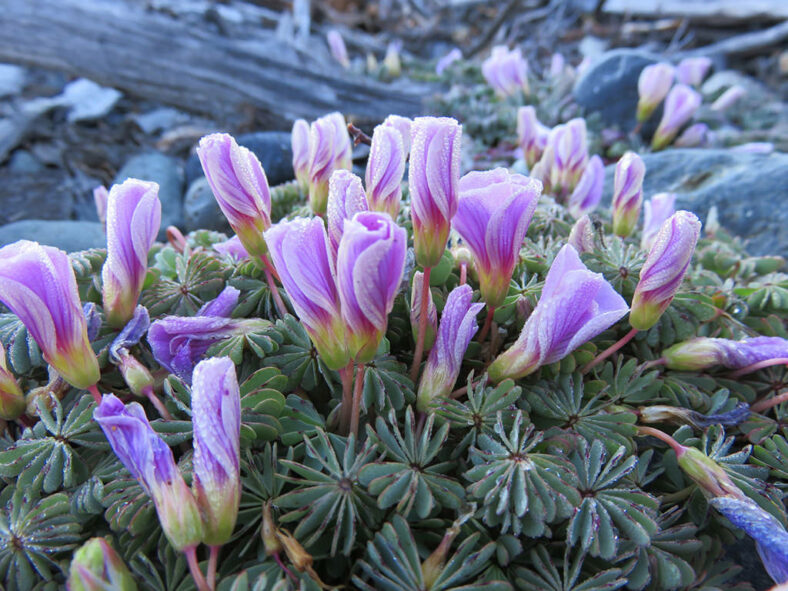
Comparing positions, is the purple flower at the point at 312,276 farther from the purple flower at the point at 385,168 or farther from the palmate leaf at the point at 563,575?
the palmate leaf at the point at 563,575

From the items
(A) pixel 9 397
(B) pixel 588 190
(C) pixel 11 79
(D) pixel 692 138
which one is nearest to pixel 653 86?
(D) pixel 692 138

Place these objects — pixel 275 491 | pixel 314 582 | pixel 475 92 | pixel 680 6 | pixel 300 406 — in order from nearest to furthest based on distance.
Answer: pixel 314 582 → pixel 275 491 → pixel 300 406 → pixel 475 92 → pixel 680 6

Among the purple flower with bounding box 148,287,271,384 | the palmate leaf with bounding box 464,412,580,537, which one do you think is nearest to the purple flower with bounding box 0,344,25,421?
the purple flower with bounding box 148,287,271,384

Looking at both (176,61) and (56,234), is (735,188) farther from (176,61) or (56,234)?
(176,61)

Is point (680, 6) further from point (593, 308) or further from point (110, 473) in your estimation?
point (110, 473)

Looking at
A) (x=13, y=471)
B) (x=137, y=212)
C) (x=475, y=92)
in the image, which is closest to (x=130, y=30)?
(x=475, y=92)

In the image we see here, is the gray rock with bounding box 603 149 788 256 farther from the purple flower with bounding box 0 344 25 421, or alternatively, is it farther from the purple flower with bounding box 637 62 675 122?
the purple flower with bounding box 0 344 25 421
